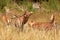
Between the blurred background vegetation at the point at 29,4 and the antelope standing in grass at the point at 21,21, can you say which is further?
the blurred background vegetation at the point at 29,4

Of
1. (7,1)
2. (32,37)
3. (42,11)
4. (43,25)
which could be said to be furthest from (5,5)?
(32,37)

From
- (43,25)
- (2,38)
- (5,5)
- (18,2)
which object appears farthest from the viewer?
(18,2)

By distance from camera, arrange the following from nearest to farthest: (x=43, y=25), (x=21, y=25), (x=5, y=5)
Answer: (x=21, y=25)
(x=43, y=25)
(x=5, y=5)

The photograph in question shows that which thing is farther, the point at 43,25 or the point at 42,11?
the point at 42,11

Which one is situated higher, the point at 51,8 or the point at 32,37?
the point at 32,37

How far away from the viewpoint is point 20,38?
703 centimetres

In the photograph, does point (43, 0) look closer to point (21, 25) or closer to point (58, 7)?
point (58, 7)

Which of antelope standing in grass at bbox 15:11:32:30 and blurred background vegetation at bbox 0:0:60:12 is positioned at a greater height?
antelope standing in grass at bbox 15:11:32:30

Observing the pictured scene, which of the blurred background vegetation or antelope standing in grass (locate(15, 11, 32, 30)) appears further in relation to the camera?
the blurred background vegetation

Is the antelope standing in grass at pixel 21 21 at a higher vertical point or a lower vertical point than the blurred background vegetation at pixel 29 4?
higher

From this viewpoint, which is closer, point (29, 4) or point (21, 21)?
point (21, 21)

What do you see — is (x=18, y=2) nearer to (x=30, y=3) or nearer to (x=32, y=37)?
(x=30, y=3)

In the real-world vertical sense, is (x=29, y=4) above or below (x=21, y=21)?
below

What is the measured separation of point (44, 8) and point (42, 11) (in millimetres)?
707
